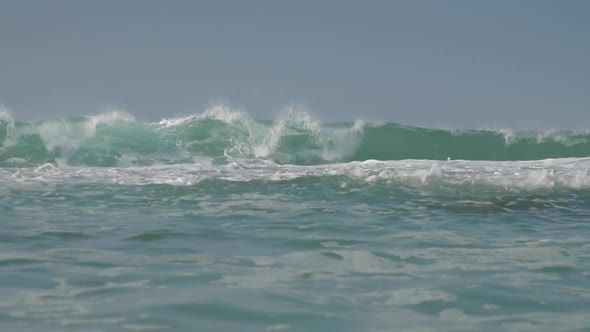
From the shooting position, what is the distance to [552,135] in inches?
811

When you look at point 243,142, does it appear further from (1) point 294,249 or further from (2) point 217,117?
(1) point 294,249

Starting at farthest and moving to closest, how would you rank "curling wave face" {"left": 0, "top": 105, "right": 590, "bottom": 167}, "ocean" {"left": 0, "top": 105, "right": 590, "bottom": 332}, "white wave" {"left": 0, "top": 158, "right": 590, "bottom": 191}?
"curling wave face" {"left": 0, "top": 105, "right": 590, "bottom": 167}
"white wave" {"left": 0, "top": 158, "right": 590, "bottom": 191}
"ocean" {"left": 0, "top": 105, "right": 590, "bottom": 332}

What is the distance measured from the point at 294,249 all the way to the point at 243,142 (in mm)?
12579

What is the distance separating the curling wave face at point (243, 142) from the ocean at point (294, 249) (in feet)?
14.8

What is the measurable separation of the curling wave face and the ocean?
452 centimetres

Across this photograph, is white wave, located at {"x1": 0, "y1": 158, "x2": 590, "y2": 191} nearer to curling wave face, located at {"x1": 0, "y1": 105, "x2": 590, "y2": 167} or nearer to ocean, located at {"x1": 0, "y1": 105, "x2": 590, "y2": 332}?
ocean, located at {"x1": 0, "y1": 105, "x2": 590, "y2": 332}

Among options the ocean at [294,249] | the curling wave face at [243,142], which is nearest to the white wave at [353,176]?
the ocean at [294,249]

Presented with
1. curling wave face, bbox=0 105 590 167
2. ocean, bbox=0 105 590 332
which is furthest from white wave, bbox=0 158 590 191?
curling wave face, bbox=0 105 590 167

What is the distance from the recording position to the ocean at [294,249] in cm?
303

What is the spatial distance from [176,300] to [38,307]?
2.12 ft

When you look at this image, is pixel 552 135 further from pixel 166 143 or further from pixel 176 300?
pixel 176 300

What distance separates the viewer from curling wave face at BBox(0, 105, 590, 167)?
1606 centimetres

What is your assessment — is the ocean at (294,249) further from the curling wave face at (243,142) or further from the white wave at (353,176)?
the curling wave face at (243,142)

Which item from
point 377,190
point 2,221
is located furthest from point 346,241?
point 377,190
